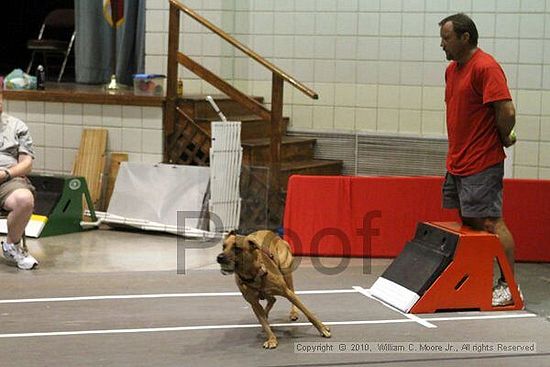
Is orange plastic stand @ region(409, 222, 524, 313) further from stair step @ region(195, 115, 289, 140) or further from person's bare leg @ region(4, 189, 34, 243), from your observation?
stair step @ region(195, 115, 289, 140)

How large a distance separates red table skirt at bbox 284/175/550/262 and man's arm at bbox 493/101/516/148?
1.85 metres

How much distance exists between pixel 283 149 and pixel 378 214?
204 centimetres

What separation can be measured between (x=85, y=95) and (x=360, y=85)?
270 centimetres

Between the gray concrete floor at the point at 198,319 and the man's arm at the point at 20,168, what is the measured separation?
0.68 meters

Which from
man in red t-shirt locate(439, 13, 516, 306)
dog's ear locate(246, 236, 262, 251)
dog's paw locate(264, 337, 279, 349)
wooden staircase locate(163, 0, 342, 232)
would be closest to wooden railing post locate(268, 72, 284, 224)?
wooden staircase locate(163, 0, 342, 232)

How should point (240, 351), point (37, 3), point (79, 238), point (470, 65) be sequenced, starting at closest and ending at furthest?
point (240, 351) < point (470, 65) < point (79, 238) < point (37, 3)

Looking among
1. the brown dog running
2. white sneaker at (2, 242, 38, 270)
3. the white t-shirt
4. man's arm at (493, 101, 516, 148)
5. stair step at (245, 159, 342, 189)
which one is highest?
man's arm at (493, 101, 516, 148)

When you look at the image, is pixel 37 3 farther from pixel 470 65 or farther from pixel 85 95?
pixel 470 65

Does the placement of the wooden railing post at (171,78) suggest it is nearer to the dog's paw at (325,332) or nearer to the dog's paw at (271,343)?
the dog's paw at (325,332)

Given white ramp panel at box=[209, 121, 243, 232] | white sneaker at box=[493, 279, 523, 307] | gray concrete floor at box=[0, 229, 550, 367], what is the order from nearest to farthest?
1. gray concrete floor at box=[0, 229, 550, 367]
2. white sneaker at box=[493, 279, 523, 307]
3. white ramp panel at box=[209, 121, 243, 232]

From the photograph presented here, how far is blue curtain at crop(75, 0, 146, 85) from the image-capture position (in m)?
11.4

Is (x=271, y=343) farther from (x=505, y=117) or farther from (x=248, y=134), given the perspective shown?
(x=248, y=134)

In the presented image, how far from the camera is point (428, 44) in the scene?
10242mm

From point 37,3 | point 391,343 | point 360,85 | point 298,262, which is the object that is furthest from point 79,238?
point 37,3
